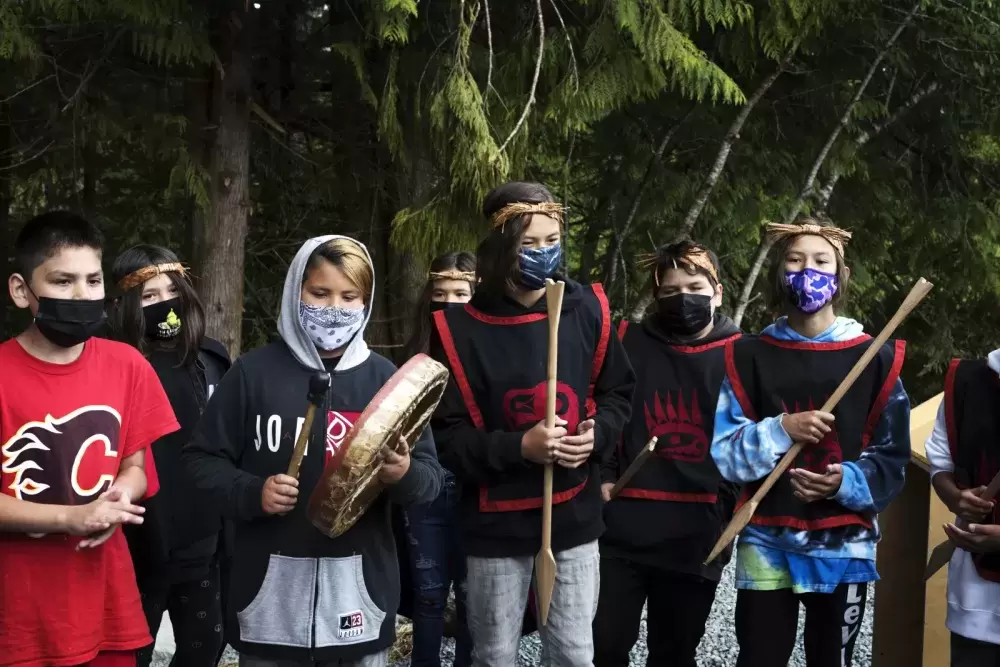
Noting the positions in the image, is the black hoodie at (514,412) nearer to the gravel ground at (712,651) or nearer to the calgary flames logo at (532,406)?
the calgary flames logo at (532,406)

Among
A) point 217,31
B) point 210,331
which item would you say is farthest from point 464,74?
point 210,331

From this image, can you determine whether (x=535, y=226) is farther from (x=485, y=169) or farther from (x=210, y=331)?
(x=210, y=331)

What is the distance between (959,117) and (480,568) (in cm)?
732

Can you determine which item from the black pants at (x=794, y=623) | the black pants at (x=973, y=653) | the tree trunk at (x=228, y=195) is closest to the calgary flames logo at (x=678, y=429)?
the black pants at (x=794, y=623)

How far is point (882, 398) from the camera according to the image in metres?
3.98

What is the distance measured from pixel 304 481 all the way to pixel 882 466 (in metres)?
2.04

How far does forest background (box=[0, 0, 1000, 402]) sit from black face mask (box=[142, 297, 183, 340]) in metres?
2.43

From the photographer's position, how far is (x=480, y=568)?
3.82 m

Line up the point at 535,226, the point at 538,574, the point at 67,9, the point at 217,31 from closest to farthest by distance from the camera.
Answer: the point at 538,574 → the point at 535,226 → the point at 67,9 → the point at 217,31

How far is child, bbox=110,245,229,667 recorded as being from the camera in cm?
429

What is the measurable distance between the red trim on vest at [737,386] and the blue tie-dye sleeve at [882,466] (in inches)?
16.5

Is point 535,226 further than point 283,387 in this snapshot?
Yes

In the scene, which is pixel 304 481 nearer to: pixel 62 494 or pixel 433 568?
pixel 62 494

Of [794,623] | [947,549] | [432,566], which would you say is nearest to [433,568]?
[432,566]
